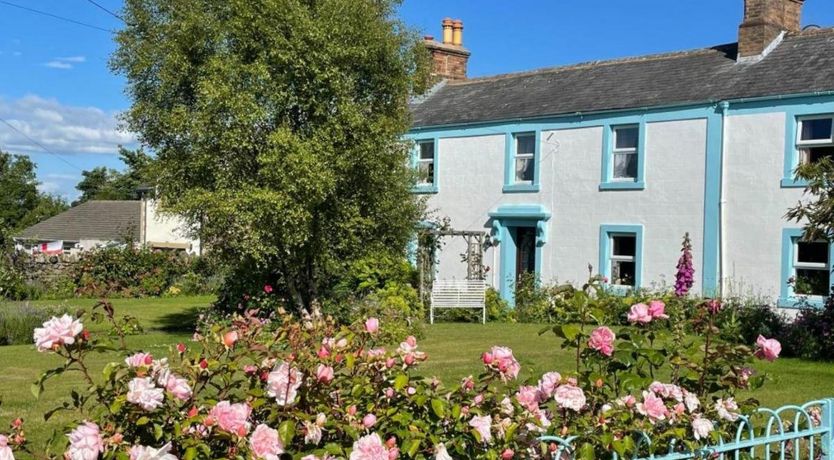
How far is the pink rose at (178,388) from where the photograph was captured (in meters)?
2.73

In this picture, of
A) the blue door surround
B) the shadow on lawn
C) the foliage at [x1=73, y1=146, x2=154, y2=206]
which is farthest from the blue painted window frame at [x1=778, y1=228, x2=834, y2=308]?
the foliage at [x1=73, y1=146, x2=154, y2=206]

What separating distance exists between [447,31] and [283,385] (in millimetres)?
24114

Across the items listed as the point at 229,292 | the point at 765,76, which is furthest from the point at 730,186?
the point at 229,292

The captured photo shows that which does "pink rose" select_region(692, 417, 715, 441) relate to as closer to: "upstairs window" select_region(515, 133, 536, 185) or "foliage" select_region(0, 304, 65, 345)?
"foliage" select_region(0, 304, 65, 345)

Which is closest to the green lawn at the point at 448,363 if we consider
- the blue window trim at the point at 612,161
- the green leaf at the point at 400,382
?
the green leaf at the point at 400,382

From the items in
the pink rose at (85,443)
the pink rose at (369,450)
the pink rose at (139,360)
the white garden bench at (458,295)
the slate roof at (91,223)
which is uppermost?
the slate roof at (91,223)

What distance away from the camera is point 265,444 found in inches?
99.7

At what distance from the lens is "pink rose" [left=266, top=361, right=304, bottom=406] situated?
2.83 m

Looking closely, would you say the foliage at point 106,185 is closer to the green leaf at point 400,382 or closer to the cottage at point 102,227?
the cottage at point 102,227

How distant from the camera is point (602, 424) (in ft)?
10.3

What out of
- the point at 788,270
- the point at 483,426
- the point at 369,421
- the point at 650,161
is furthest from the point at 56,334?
the point at 650,161

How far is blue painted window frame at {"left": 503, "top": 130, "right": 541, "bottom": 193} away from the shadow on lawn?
8359mm

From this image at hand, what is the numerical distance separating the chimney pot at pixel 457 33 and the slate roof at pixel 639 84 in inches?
60.1

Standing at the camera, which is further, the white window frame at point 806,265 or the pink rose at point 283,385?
the white window frame at point 806,265
